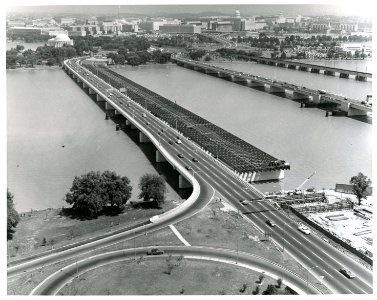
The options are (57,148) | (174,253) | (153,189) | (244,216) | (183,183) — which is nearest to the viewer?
(174,253)

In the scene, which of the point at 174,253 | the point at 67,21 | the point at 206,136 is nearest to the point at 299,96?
the point at 206,136

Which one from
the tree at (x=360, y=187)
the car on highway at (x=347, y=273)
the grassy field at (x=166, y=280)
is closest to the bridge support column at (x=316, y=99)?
the tree at (x=360, y=187)

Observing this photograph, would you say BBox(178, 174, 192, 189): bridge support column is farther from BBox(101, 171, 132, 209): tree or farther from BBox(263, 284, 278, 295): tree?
BBox(263, 284, 278, 295): tree

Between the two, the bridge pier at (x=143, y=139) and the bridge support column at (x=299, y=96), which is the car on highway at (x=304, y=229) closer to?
the bridge pier at (x=143, y=139)

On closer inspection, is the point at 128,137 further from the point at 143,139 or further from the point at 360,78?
the point at 360,78

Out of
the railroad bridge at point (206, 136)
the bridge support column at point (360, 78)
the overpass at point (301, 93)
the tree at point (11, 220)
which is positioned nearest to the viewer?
the tree at point (11, 220)

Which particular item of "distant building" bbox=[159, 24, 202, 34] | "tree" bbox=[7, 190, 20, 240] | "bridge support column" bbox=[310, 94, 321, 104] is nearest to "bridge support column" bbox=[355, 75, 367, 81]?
"bridge support column" bbox=[310, 94, 321, 104]
